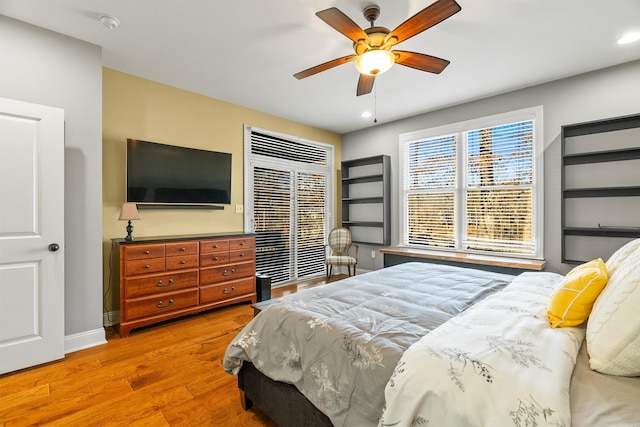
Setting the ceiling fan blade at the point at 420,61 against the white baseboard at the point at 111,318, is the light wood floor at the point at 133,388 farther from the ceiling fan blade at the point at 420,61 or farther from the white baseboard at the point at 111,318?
the ceiling fan blade at the point at 420,61

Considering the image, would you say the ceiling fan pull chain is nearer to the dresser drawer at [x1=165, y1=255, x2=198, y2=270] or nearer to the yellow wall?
the yellow wall

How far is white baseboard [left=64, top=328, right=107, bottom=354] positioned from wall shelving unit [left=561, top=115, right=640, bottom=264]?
4.84 m

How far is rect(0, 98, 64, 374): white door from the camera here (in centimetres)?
216

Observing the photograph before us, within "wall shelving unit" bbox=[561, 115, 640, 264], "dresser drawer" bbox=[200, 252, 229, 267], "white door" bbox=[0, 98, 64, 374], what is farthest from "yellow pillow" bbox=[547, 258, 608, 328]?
"white door" bbox=[0, 98, 64, 374]

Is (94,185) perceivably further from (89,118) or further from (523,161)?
(523,161)

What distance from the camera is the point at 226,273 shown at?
3516 mm

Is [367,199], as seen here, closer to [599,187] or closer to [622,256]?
[599,187]

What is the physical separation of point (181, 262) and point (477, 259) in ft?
11.5

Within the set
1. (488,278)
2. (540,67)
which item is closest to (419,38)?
(540,67)

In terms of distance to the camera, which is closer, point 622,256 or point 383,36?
point 622,256

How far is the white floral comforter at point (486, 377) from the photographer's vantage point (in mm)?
805

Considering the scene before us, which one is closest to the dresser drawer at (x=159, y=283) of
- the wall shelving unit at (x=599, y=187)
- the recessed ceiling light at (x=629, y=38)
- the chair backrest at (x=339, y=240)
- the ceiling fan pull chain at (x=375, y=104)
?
the chair backrest at (x=339, y=240)

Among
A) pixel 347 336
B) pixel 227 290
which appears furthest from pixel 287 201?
pixel 347 336

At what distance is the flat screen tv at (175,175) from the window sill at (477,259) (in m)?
2.67
